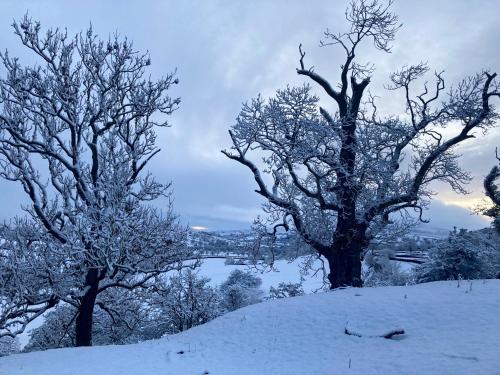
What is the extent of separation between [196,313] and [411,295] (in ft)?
70.5

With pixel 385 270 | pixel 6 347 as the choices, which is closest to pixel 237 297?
pixel 385 270

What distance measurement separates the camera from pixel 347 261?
16.2 metres

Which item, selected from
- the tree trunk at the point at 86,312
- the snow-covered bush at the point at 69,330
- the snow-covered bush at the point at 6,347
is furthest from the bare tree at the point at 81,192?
the snow-covered bush at the point at 6,347

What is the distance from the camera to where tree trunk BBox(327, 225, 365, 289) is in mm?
16141

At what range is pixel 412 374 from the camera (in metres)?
6.75

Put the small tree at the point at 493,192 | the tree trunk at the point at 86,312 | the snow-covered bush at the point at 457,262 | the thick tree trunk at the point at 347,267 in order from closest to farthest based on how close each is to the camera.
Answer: the tree trunk at the point at 86,312 → the snow-covered bush at the point at 457,262 → the thick tree trunk at the point at 347,267 → the small tree at the point at 493,192

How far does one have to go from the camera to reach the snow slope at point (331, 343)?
297 inches

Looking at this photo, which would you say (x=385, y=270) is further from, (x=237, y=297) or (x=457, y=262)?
(x=457, y=262)

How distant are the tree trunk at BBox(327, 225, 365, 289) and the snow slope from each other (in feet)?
11.9

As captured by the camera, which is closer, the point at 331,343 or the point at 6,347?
the point at 331,343

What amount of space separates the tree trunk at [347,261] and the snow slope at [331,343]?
362 centimetres

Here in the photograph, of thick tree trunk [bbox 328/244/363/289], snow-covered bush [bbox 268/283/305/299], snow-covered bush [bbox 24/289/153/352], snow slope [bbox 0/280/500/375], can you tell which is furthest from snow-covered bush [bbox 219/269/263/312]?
snow slope [bbox 0/280/500/375]

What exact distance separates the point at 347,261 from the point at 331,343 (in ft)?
24.3

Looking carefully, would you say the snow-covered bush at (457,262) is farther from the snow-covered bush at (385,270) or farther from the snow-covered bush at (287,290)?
the snow-covered bush at (385,270)
